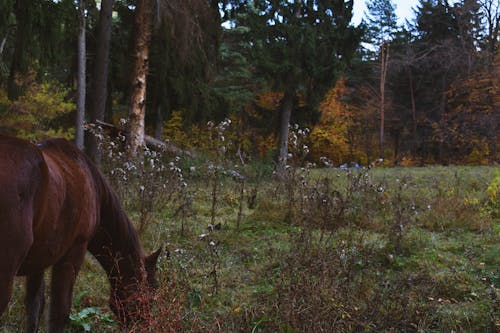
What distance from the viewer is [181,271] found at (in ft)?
13.5

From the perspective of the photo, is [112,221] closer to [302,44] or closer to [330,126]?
[302,44]

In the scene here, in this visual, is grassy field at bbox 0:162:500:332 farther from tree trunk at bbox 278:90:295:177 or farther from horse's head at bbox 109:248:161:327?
tree trunk at bbox 278:90:295:177

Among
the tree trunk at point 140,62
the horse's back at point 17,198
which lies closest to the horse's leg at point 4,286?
the horse's back at point 17,198

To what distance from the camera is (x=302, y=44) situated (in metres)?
14.3

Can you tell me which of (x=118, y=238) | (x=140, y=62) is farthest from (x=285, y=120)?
(x=118, y=238)

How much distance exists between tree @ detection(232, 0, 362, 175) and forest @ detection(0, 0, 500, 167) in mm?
44

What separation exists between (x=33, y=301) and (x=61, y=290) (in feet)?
1.43

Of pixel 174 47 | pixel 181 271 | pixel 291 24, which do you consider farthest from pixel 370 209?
pixel 291 24

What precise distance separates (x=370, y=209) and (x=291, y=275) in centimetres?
390

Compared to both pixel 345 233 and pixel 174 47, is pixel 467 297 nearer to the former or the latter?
pixel 345 233

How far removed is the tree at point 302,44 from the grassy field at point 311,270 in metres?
7.59

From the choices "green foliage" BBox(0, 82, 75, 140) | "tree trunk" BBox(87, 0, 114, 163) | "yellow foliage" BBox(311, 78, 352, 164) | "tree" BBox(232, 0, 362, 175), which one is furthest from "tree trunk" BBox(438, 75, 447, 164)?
"tree trunk" BBox(87, 0, 114, 163)

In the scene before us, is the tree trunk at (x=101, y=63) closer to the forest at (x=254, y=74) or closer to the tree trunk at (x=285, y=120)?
the forest at (x=254, y=74)

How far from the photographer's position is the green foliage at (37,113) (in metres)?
15.1
